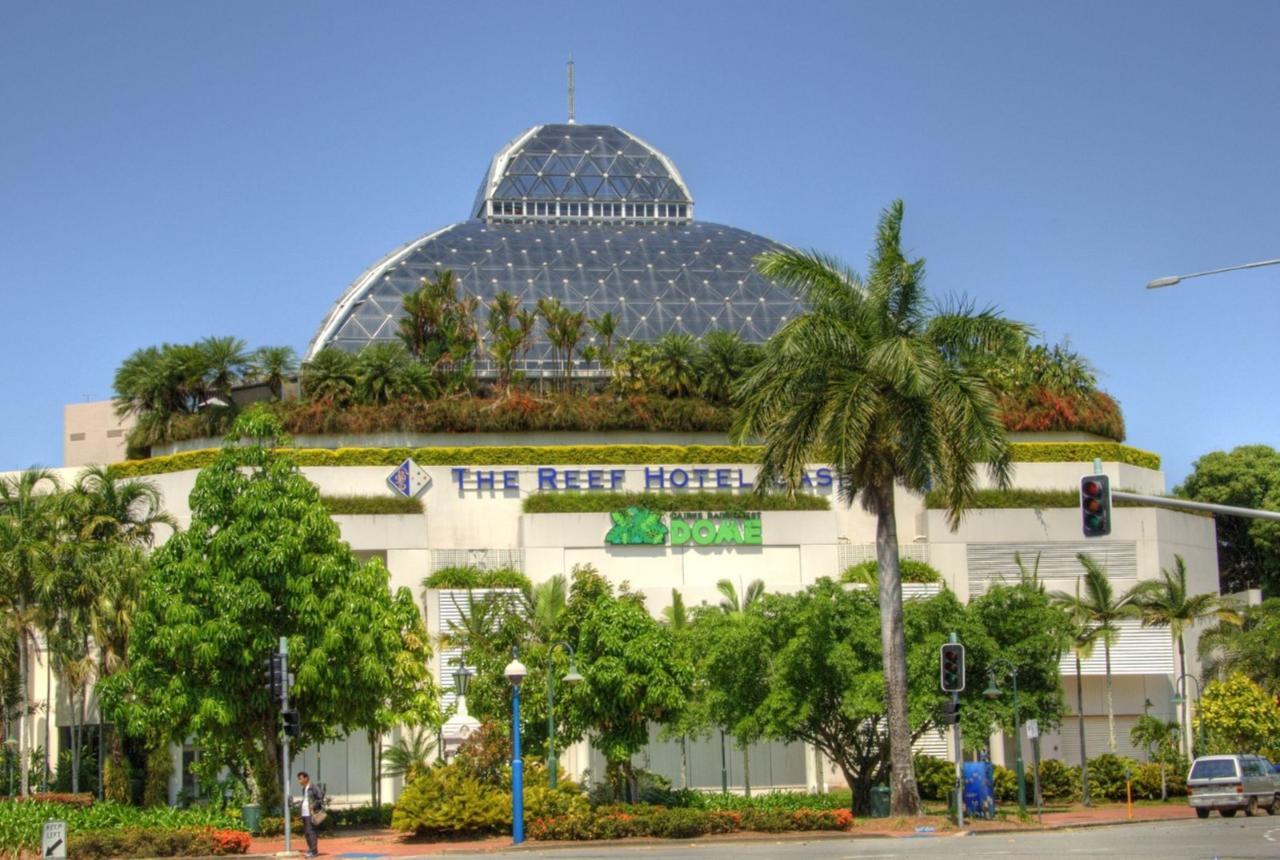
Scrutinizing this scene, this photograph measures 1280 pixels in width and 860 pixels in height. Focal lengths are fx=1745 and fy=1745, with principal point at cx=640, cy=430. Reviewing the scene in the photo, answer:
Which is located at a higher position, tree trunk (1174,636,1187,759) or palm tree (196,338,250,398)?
palm tree (196,338,250,398)

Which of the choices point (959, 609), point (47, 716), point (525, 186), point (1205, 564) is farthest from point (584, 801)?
point (525, 186)

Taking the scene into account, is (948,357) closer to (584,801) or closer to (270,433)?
(584,801)

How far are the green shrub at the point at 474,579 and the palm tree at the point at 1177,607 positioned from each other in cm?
2173

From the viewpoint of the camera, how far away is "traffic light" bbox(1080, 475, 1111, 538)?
27.5 metres

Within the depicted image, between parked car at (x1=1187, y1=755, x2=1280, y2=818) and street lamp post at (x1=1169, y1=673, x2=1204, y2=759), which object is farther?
street lamp post at (x1=1169, y1=673, x2=1204, y2=759)

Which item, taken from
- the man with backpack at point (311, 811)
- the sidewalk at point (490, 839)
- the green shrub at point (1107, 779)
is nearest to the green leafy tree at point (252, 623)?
the sidewalk at point (490, 839)

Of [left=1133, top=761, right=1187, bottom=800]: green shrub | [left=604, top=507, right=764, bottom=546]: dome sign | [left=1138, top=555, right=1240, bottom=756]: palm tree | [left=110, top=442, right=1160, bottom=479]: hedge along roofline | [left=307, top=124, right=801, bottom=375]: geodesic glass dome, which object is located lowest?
[left=1133, top=761, right=1187, bottom=800]: green shrub

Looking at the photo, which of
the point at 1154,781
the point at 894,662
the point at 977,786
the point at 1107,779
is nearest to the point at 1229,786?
the point at 977,786

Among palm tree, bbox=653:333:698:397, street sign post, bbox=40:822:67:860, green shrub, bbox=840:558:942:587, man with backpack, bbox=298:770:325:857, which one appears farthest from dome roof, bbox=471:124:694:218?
street sign post, bbox=40:822:67:860

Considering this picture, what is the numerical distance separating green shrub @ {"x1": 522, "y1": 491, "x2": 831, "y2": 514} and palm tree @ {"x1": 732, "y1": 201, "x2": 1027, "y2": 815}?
62.9 feet

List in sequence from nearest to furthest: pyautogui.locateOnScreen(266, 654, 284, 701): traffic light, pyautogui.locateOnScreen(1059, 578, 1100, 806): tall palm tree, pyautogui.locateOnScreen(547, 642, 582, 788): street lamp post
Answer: pyautogui.locateOnScreen(266, 654, 284, 701): traffic light
pyautogui.locateOnScreen(547, 642, 582, 788): street lamp post
pyautogui.locateOnScreen(1059, 578, 1100, 806): tall palm tree

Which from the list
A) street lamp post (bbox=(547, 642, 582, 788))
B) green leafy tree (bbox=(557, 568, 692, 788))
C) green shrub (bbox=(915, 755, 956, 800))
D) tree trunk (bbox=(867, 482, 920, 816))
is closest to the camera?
tree trunk (bbox=(867, 482, 920, 816))

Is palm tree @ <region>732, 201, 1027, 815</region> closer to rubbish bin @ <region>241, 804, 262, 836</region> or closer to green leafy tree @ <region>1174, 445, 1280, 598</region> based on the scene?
rubbish bin @ <region>241, 804, 262, 836</region>

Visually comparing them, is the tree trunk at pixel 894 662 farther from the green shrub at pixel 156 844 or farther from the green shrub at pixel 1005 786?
the green shrub at pixel 156 844
